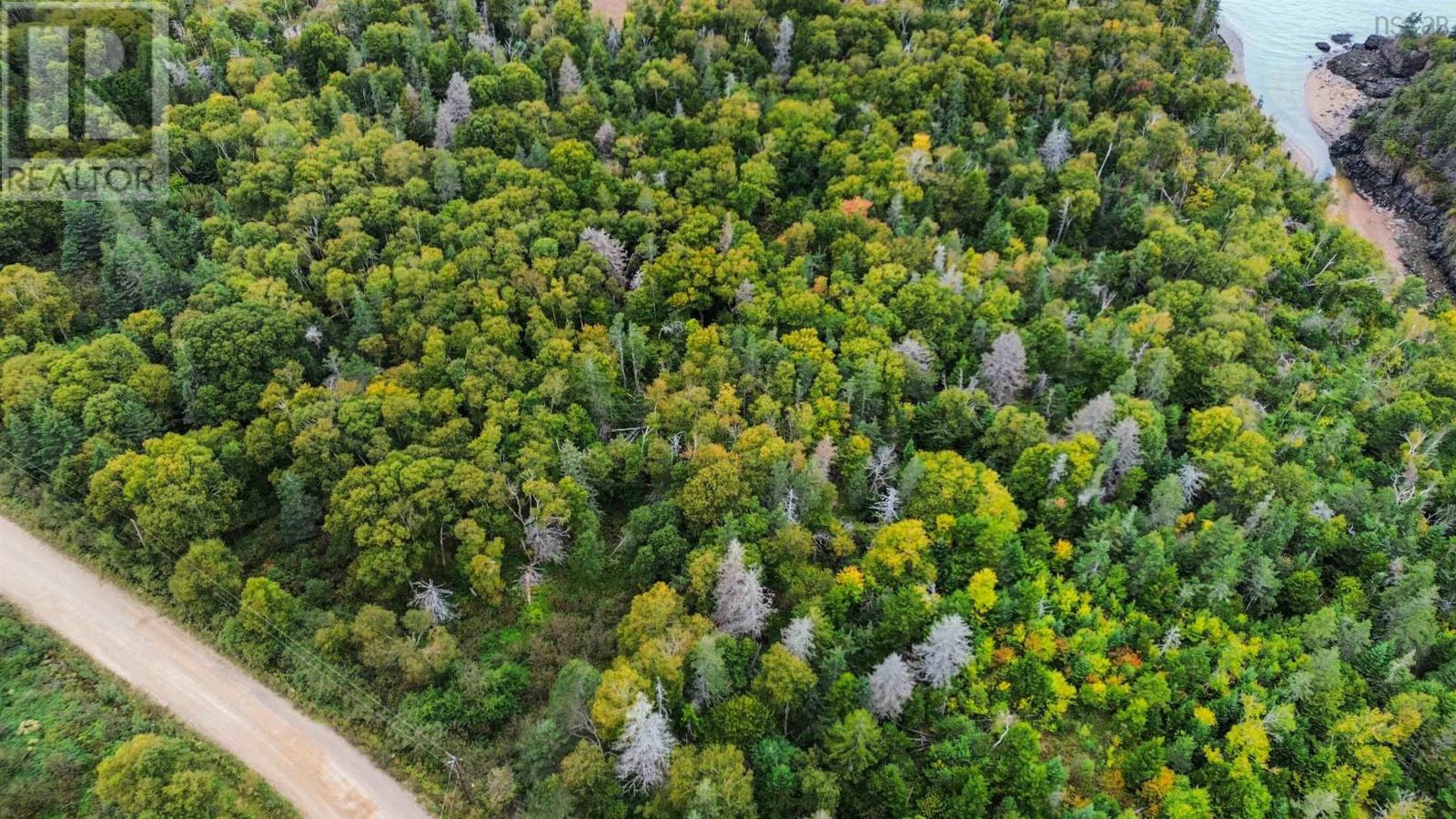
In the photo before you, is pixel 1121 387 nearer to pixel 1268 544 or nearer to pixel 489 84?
pixel 1268 544

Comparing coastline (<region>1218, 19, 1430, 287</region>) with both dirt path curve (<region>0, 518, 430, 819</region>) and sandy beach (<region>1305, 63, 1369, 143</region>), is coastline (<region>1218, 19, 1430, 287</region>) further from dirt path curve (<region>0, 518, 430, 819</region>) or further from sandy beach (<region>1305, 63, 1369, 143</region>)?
dirt path curve (<region>0, 518, 430, 819</region>)

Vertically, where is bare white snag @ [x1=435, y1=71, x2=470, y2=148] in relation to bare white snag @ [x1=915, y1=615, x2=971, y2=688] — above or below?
above

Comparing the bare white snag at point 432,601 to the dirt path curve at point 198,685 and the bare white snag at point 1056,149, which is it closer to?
the dirt path curve at point 198,685

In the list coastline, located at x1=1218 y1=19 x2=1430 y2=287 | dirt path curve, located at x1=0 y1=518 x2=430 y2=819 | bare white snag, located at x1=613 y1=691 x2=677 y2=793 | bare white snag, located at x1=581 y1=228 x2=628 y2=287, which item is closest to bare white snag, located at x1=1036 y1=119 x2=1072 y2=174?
coastline, located at x1=1218 y1=19 x2=1430 y2=287

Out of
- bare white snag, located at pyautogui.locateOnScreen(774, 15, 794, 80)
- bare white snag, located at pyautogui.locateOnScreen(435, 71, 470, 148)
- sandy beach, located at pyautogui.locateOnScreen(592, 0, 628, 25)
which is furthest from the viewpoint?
sandy beach, located at pyautogui.locateOnScreen(592, 0, 628, 25)

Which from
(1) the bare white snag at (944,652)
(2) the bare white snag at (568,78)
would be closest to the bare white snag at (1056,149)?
(2) the bare white snag at (568,78)

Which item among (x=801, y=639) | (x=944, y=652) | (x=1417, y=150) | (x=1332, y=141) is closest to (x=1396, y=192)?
(x=1417, y=150)
